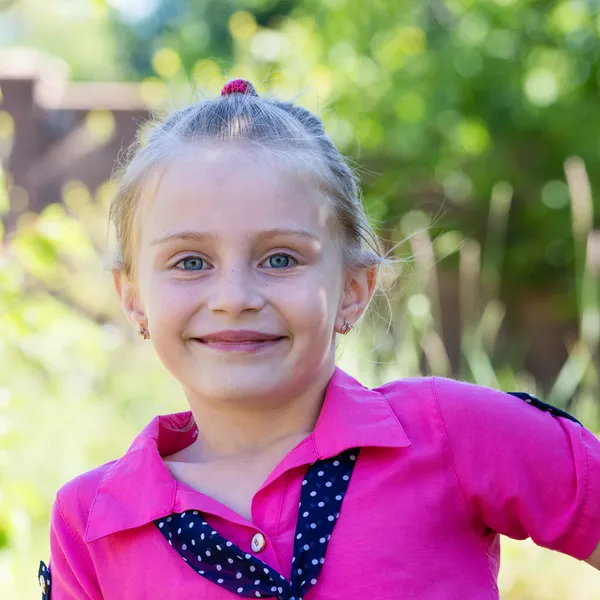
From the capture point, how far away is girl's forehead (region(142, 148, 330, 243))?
70.3 inches

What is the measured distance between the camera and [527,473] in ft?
5.74

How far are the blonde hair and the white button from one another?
1.95 ft

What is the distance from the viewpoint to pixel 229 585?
5.47ft

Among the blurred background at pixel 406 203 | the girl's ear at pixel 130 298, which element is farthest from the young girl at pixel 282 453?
the blurred background at pixel 406 203

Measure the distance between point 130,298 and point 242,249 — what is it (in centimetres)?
41

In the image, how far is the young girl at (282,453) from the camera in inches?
67.2

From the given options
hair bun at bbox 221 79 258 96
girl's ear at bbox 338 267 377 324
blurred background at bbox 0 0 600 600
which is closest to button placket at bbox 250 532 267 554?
girl's ear at bbox 338 267 377 324

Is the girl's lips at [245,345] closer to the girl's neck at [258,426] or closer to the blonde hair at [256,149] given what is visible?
the girl's neck at [258,426]

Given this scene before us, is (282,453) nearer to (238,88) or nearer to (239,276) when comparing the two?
(239,276)

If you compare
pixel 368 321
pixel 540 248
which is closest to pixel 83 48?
pixel 540 248

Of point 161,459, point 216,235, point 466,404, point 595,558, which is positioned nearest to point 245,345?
point 216,235

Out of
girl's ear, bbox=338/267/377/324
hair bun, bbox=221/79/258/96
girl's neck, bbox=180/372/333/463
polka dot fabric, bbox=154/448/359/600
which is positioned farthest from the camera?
hair bun, bbox=221/79/258/96

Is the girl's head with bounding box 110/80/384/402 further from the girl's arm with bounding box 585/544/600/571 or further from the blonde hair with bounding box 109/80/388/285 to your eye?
the girl's arm with bounding box 585/544/600/571

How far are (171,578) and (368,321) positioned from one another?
3.56 m
